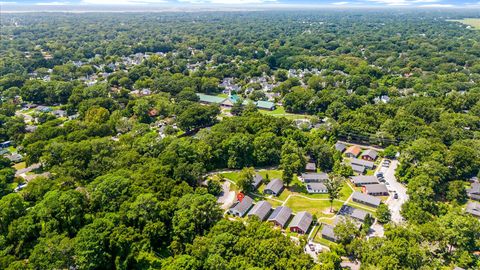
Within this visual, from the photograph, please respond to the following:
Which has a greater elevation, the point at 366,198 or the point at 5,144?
the point at 5,144

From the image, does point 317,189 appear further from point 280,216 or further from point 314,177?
point 280,216

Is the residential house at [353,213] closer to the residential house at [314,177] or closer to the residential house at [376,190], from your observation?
the residential house at [376,190]

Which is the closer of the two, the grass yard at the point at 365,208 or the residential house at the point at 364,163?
the grass yard at the point at 365,208

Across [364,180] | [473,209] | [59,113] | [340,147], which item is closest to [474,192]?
[473,209]

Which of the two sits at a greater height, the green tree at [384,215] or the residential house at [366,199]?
the green tree at [384,215]

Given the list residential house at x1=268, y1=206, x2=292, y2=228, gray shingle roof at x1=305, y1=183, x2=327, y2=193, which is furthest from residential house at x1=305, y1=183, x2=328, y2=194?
residential house at x1=268, y1=206, x2=292, y2=228

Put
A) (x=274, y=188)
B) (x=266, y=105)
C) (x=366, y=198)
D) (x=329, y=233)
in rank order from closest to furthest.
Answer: (x=329, y=233), (x=366, y=198), (x=274, y=188), (x=266, y=105)

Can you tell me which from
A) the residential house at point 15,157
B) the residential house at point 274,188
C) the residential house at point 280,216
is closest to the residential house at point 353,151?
the residential house at point 274,188
